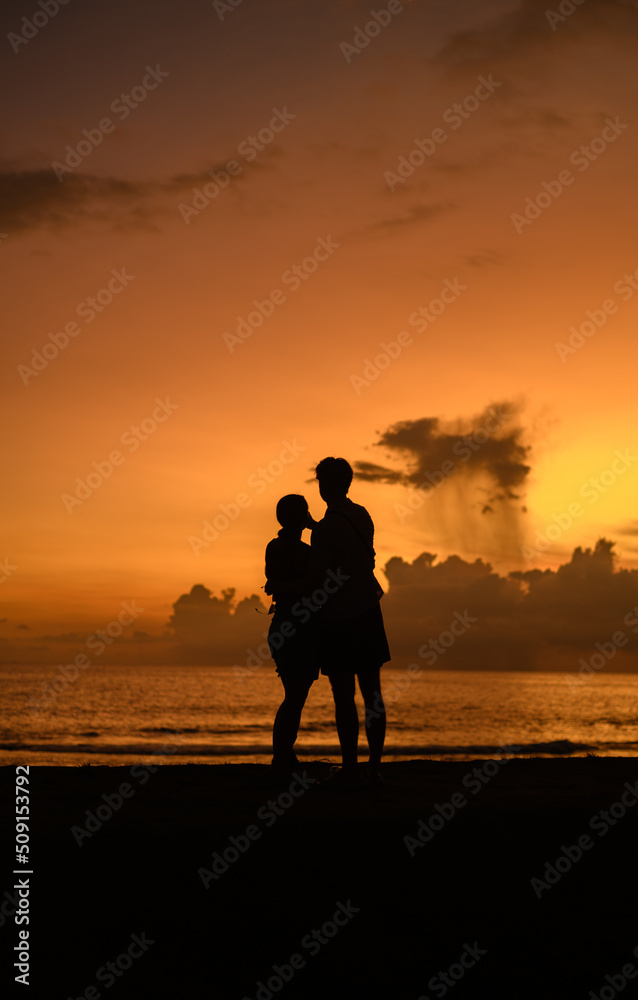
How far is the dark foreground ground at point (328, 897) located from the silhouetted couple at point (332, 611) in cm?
58

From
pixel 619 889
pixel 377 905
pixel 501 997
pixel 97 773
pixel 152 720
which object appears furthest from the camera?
pixel 152 720

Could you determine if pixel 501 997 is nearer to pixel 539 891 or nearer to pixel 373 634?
pixel 539 891

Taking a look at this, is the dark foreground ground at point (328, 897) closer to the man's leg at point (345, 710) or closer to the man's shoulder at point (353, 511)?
the man's leg at point (345, 710)

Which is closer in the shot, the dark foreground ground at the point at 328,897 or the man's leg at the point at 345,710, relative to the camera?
the dark foreground ground at the point at 328,897

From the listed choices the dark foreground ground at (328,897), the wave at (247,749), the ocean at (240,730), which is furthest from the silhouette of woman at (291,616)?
the wave at (247,749)

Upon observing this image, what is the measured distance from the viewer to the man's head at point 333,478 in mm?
6508

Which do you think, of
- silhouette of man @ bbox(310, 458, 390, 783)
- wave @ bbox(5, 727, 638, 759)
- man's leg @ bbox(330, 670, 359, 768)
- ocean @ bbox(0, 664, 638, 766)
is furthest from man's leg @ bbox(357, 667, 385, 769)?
wave @ bbox(5, 727, 638, 759)

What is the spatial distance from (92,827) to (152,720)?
138 ft

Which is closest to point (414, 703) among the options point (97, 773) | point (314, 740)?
point (314, 740)

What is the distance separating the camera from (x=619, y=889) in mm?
4488

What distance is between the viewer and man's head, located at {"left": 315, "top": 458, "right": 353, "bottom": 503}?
651 centimetres

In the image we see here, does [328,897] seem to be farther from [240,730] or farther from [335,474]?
→ [240,730]

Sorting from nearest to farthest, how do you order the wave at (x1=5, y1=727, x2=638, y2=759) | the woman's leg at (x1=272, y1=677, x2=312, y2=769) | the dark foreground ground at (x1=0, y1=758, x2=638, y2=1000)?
1. the dark foreground ground at (x1=0, y1=758, x2=638, y2=1000)
2. the woman's leg at (x1=272, y1=677, x2=312, y2=769)
3. the wave at (x1=5, y1=727, x2=638, y2=759)

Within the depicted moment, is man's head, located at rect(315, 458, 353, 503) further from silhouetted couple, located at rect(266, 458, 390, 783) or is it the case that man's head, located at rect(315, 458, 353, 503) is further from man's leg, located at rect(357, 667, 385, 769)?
man's leg, located at rect(357, 667, 385, 769)
